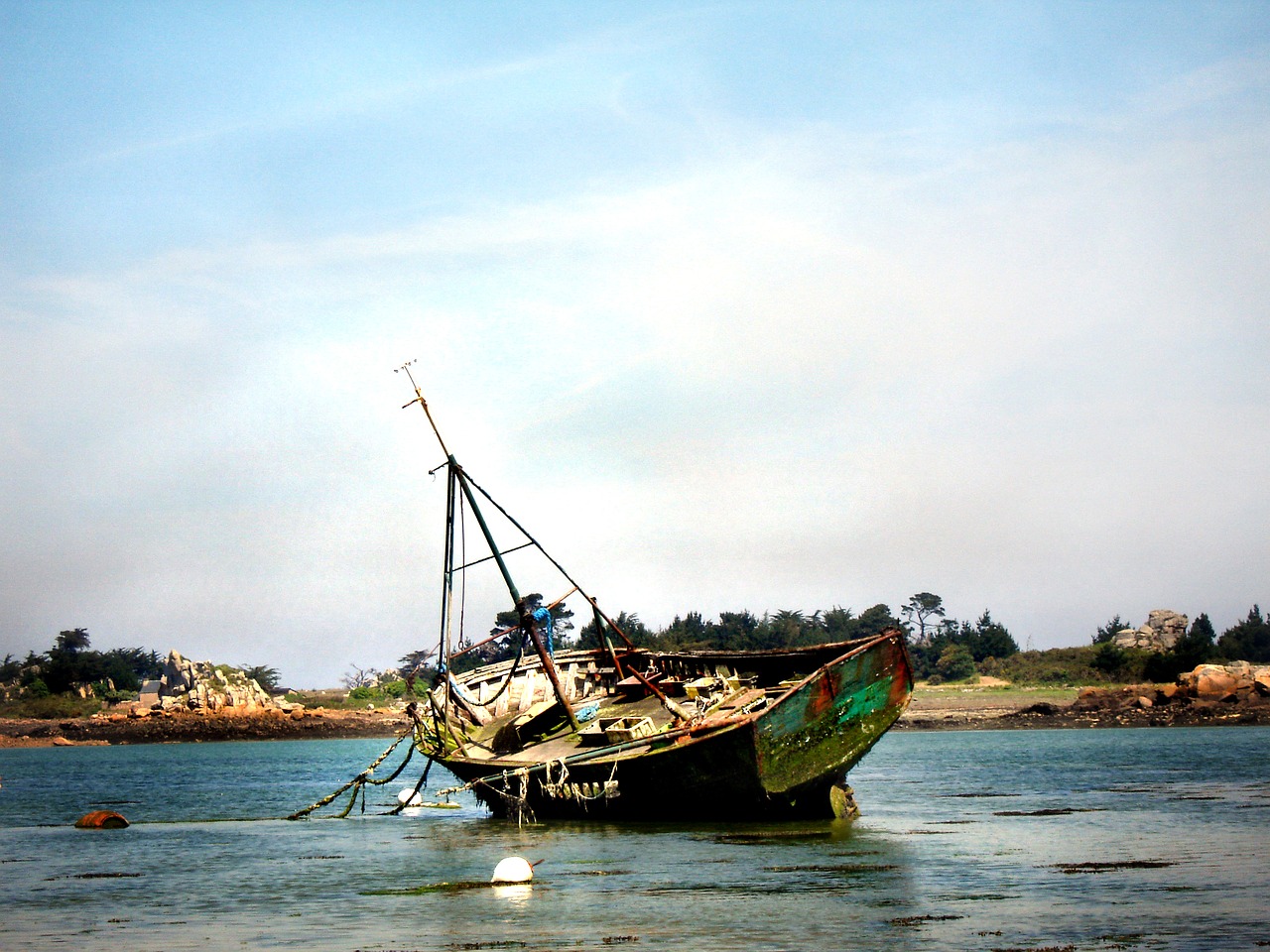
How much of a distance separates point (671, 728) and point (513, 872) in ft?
22.5

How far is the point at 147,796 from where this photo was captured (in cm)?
4750

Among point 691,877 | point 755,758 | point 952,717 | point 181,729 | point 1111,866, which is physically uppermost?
point 755,758

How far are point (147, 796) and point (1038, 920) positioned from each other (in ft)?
127

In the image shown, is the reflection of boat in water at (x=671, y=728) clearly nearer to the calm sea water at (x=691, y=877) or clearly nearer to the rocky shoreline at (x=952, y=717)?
the calm sea water at (x=691, y=877)

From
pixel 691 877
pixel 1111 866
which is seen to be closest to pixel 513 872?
pixel 691 877

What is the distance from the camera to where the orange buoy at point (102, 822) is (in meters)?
34.6

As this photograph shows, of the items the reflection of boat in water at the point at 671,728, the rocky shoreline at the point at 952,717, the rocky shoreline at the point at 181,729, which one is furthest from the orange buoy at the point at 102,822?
the rocky shoreline at the point at 181,729

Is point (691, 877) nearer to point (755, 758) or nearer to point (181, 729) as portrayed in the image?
point (755, 758)

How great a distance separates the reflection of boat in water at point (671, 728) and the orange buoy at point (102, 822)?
8.20 m

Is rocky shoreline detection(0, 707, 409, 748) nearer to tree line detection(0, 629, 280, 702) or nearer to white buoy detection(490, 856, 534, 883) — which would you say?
tree line detection(0, 629, 280, 702)

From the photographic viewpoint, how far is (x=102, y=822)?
3475cm

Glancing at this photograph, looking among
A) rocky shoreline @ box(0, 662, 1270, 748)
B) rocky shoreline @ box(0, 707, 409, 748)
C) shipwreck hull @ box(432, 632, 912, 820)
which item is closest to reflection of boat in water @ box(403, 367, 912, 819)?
shipwreck hull @ box(432, 632, 912, 820)

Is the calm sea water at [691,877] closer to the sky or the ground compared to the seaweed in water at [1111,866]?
closer to the sky

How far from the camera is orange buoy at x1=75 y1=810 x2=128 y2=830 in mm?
34594
